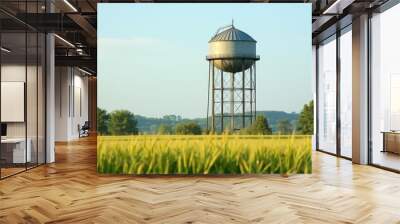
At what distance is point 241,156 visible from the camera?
286 inches

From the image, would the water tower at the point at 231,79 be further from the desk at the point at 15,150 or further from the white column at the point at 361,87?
the desk at the point at 15,150

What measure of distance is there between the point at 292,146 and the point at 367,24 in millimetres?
3188

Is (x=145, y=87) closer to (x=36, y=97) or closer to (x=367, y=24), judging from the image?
(x=36, y=97)

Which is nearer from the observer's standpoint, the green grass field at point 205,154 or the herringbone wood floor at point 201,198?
the herringbone wood floor at point 201,198

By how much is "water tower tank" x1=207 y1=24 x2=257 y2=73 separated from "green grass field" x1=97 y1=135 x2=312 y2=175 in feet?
3.82

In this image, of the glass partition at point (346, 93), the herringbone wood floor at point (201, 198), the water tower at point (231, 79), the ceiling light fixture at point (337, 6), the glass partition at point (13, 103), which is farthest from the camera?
the glass partition at point (346, 93)

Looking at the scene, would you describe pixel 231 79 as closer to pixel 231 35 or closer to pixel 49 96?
pixel 231 35

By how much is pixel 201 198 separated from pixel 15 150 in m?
3.65

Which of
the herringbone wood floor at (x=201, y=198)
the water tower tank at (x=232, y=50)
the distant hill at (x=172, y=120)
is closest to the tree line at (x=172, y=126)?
the distant hill at (x=172, y=120)

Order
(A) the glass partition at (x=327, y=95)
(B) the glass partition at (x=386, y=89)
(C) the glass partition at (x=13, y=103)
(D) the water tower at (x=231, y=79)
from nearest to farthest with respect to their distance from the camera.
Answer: (C) the glass partition at (x=13, y=103) < (D) the water tower at (x=231, y=79) < (B) the glass partition at (x=386, y=89) < (A) the glass partition at (x=327, y=95)

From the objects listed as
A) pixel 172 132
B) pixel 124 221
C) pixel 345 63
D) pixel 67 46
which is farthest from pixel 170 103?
pixel 67 46

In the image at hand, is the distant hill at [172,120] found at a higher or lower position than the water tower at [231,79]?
lower

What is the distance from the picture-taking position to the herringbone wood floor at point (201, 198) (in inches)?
174

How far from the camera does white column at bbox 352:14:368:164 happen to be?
8797 mm
